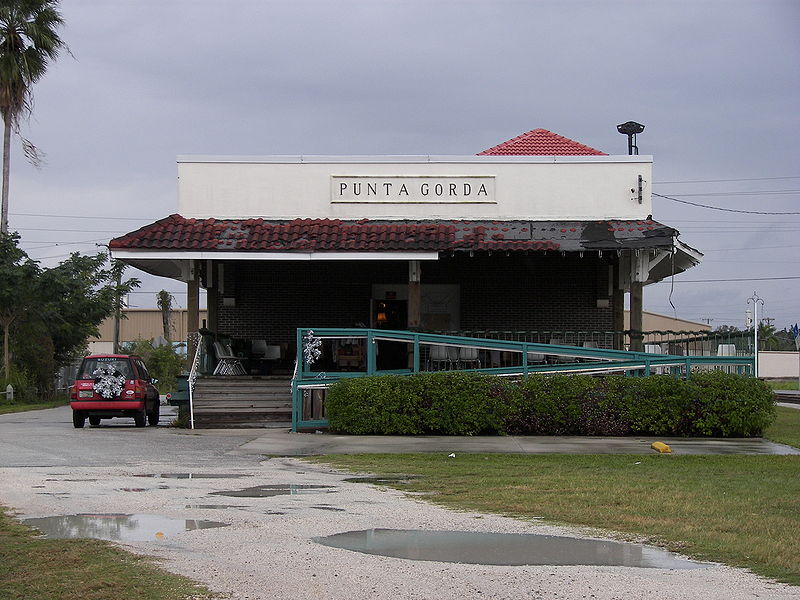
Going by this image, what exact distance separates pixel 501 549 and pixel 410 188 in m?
16.9

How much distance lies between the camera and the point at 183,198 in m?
24.5

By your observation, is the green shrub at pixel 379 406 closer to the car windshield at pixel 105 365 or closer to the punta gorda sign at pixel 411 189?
the punta gorda sign at pixel 411 189

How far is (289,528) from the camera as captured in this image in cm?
908

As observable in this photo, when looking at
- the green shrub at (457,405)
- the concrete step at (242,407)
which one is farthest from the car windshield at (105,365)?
the green shrub at (457,405)

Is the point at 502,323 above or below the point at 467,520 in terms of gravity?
above

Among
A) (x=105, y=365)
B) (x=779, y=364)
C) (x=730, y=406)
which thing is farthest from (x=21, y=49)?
(x=779, y=364)

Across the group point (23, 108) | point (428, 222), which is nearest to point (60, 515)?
point (428, 222)

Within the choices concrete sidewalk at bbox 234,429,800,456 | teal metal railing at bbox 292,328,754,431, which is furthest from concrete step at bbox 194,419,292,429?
concrete sidewalk at bbox 234,429,800,456

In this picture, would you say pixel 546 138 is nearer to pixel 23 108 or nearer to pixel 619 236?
pixel 619 236

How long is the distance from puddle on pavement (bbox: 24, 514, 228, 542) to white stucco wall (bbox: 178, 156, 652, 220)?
15416mm

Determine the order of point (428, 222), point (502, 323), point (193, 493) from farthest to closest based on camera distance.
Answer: point (502, 323) → point (428, 222) → point (193, 493)

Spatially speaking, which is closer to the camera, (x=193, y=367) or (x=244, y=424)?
(x=244, y=424)

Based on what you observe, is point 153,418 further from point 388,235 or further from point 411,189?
point 411,189

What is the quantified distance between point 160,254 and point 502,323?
Answer: 28.5ft
